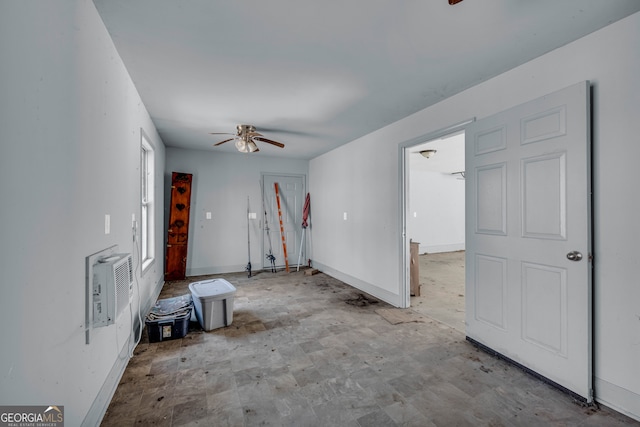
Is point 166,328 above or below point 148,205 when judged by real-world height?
below

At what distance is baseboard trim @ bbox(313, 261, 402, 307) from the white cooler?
2057mm

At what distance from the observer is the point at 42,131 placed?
3.74 ft

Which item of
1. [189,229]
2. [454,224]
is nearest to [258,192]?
[189,229]

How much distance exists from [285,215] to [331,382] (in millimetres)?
4344

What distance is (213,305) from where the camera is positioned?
301cm

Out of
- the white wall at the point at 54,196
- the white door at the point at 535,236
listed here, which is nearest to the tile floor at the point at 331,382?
the white door at the point at 535,236

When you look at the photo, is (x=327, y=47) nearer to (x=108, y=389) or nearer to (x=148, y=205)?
(x=108, y=389)

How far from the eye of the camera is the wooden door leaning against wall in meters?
4.98

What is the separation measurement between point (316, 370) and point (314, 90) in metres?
2.56

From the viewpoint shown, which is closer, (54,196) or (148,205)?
(54,196)

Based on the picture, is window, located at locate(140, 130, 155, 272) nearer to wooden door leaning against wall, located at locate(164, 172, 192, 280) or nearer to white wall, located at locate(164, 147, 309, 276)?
wooden door leaning against wall, located at locate(164, 172, 192, 280)

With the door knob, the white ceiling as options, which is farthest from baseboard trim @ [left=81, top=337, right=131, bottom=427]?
the door knob

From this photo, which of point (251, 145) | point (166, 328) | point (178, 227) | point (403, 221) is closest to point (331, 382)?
point (166, 328)

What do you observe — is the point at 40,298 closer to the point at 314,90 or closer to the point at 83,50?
the point at 83,50
